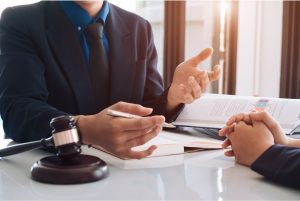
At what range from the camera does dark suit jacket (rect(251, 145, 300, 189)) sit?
2.10 ft

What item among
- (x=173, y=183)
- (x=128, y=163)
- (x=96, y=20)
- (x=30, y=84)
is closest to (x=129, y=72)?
(x=96, y=20)

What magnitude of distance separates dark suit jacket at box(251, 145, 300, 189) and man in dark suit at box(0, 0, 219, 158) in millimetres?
343

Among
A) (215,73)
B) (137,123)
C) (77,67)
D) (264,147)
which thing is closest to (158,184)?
(137,123)

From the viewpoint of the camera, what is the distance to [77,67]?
1.19m

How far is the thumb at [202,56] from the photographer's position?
1.08m

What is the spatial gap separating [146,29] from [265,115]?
0.75 metres

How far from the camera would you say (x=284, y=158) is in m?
0.68

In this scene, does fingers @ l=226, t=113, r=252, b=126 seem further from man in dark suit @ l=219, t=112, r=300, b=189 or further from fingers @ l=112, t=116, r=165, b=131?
fingers @ l=112, t=116, r=165, b=131

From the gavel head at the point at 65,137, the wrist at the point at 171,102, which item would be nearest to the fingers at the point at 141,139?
the gavel head at the point at 65,137

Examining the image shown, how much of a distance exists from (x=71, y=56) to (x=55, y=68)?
0.06m

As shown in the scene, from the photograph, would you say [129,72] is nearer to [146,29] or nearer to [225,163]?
[146,29]

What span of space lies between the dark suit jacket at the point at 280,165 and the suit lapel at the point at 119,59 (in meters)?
0.67

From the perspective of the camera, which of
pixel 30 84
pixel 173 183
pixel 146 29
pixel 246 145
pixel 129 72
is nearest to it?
pixel 173 183

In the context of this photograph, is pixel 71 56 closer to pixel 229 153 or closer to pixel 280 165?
pixel 229 153
